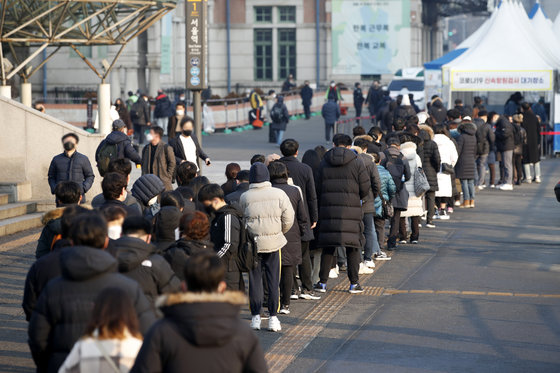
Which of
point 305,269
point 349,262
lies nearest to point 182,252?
point 305,269

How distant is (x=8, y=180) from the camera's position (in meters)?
17.0

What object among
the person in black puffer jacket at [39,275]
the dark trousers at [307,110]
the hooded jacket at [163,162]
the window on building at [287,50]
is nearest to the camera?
the person in black puffer jacket at [39,275]

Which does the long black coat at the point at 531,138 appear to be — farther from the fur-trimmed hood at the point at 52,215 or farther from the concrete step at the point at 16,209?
the fur-trimmed hood at the point at 52,215

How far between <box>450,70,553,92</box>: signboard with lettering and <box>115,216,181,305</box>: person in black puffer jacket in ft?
68.2

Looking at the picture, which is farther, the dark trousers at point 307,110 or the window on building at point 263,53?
the window on building at point 263,53

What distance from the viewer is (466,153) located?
18609 mm

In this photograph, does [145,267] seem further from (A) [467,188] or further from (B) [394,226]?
(A) [467,188]

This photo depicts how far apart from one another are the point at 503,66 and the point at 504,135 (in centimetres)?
512

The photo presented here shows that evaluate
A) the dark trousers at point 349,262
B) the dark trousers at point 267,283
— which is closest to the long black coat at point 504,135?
the dark trousers at point 349,262

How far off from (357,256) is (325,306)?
31.5 inches

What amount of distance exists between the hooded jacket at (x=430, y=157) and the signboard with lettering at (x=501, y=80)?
10.8 metres

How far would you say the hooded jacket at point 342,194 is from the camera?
11.0 meters

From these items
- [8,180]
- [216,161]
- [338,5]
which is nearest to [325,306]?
[8,180]

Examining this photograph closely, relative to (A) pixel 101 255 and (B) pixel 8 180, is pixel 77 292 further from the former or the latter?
(B) pixel 8 180
